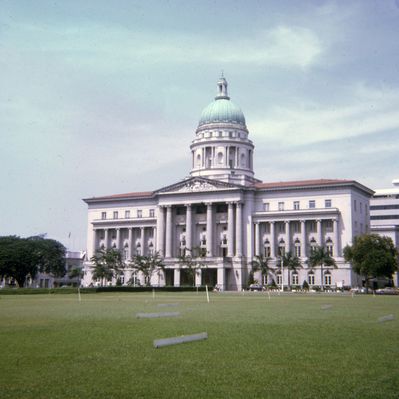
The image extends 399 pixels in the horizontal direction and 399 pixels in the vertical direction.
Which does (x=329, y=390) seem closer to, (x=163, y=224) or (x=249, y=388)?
(x=249, y=388)

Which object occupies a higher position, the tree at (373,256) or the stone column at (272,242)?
the stone column at (272,242)

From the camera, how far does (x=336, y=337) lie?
68.4ft

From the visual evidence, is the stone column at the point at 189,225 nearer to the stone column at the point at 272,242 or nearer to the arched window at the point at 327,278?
the stone column at the point at 272,242

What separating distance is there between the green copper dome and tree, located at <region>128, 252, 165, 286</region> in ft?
119

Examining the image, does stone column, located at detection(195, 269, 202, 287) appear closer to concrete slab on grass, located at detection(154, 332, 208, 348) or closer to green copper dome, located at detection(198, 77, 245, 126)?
green copper dome, located at detection(198, 77, 245, 126)

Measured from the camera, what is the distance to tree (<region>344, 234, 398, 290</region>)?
9156 cm

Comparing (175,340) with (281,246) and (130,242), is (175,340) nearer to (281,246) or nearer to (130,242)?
(281,246)

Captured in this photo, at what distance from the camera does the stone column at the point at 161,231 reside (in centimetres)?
Result: 12577

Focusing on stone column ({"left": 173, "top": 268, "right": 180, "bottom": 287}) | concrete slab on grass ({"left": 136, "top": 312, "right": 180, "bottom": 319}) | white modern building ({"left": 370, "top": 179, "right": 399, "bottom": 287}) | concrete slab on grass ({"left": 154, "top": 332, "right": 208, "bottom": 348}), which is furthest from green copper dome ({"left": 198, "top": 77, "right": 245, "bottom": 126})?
concrete slab on grass ({"left": 154, "top": 332, "right": 208, "bottom": 348})

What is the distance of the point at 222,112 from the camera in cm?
13762

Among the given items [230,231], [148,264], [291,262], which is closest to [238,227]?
[230,231]

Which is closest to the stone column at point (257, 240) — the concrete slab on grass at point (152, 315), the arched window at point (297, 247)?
the arched window at point (297, 247)

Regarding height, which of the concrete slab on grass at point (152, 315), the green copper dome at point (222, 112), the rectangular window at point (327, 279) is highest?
the green copper dome at point (222, 112)

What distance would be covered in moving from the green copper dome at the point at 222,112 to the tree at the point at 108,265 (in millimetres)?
39033
